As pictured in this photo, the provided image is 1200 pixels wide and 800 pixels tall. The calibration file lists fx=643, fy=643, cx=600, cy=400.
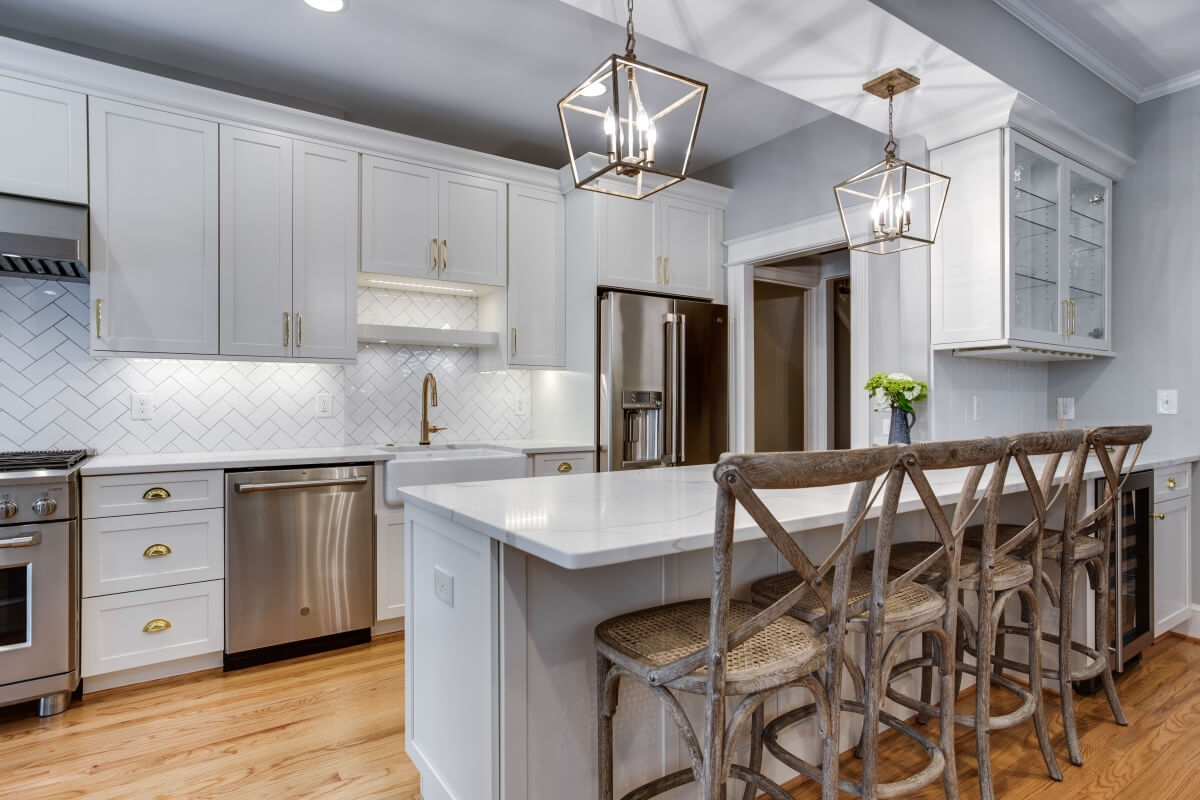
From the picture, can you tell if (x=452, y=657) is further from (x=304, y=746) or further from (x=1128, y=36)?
(x=1128, y=36)

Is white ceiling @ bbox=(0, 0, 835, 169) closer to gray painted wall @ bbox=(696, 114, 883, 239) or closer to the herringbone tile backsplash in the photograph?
gray painted wall @ bbox=(696, 114, 883, 239)

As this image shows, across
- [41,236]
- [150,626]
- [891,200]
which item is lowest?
[150,626]

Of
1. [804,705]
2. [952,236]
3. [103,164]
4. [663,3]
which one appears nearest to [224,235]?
[103,164]

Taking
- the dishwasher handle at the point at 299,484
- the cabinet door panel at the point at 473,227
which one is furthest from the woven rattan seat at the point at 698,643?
the cabinet door panel at the point at 473,227

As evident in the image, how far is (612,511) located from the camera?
1468 mm

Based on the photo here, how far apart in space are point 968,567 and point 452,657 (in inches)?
55.8

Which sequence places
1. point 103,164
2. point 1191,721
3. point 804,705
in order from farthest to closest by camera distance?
point 103,164, point 1191,721, point 804,705

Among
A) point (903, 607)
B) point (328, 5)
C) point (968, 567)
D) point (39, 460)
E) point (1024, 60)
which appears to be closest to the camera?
point (903, 607)

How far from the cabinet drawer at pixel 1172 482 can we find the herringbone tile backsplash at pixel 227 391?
10.6ft

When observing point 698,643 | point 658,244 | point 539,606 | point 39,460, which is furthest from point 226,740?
point 658,244

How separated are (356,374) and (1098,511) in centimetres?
336

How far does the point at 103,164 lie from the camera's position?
2664 mm

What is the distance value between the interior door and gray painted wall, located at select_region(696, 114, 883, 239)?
637 millimetres

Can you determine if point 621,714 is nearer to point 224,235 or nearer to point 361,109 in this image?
point 224,235
